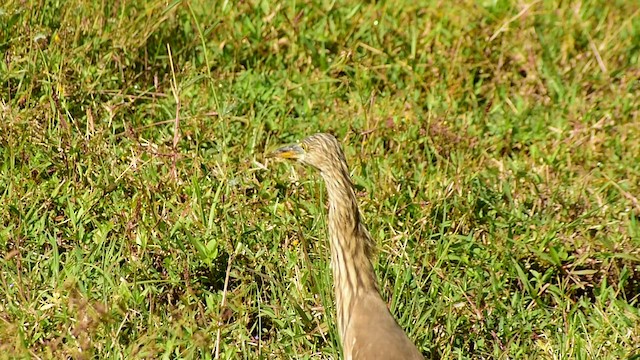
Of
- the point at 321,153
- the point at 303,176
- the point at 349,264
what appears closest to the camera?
the point at 349,264

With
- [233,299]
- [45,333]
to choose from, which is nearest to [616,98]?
[233,299]

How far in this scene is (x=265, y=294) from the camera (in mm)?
5176

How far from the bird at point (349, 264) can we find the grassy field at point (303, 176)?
0.22 metres

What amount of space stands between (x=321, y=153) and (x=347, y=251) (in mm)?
397

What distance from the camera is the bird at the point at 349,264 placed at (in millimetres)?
4363

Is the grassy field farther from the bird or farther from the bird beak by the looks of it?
the bird beak

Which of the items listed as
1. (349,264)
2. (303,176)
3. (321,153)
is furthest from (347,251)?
(303,176)

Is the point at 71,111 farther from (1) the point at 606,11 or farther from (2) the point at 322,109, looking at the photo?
(1) the point at 606,11

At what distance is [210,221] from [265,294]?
0.42 m

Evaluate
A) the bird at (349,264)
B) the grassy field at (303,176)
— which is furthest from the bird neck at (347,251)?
the grassy field at (303,176)

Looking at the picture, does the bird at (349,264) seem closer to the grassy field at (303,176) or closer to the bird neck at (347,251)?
the bird neck at (347,251)

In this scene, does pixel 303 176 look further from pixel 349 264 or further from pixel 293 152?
pixel 349 264

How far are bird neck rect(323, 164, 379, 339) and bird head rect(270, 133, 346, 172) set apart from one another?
58mm

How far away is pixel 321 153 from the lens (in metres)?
4.63
